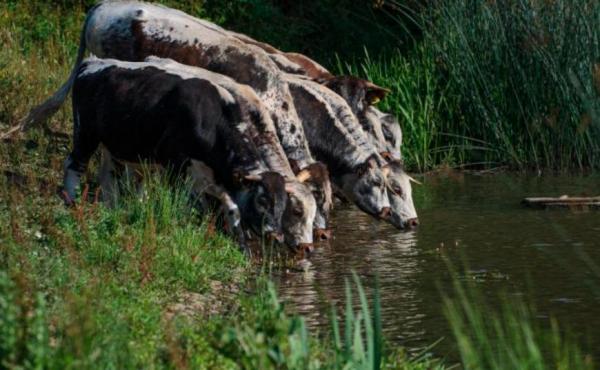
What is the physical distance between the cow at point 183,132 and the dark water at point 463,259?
23.0 inches

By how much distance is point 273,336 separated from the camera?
17.3 ft

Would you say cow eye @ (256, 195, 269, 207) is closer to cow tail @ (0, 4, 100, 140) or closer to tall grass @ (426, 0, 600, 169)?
cow tail @ (0, 4, 100, 140)

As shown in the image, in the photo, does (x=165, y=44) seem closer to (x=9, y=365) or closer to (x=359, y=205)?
(x=359, y=205)

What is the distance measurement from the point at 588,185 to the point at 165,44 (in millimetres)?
4308

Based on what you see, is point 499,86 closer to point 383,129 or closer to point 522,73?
point 522,73

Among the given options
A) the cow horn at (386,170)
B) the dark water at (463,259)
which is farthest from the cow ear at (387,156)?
the dark water at (463,259)

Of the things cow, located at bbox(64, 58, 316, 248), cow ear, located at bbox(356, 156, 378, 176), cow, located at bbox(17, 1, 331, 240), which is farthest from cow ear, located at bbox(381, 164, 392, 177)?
cow, located at bbox(64, 58, 316, 248)

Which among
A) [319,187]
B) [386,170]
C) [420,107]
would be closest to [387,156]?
[386,170]

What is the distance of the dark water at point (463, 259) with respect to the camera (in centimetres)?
766

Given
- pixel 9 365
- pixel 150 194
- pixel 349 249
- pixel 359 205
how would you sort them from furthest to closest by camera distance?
pixel 359 205
pixel 349 249
pixel 150 194
pixel 9 365

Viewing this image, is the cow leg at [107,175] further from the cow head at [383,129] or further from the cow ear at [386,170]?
the cow head at [383,129]

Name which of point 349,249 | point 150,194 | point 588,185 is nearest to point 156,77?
point 150,194

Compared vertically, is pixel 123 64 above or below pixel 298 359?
above

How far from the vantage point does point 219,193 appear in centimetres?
1001
